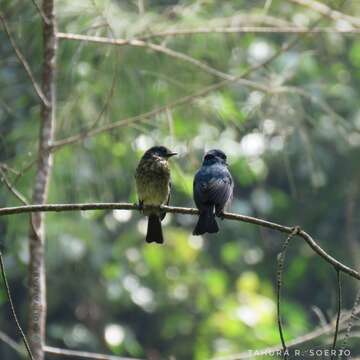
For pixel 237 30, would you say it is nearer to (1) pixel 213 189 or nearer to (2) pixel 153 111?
(2) pixel 153 111

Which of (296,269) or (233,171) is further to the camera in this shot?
(296,269)

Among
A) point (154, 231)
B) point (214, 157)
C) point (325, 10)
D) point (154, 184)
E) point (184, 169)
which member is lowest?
point (154, 231)

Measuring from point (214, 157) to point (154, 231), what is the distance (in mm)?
603

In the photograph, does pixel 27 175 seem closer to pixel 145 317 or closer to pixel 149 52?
pixel 149 52

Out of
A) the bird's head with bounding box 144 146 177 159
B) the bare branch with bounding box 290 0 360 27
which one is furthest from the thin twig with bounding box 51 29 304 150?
the bare branch with bounding box 290 0 360 27

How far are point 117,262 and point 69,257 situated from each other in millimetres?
1692

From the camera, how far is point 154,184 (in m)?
5.65

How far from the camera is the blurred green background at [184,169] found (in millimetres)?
5719

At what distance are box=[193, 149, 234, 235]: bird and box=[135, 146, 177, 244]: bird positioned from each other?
251 mm

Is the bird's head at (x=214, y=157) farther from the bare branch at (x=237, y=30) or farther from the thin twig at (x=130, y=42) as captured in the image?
the bare branch at (x=237, y=30)

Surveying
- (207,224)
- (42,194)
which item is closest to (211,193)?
(207,224)

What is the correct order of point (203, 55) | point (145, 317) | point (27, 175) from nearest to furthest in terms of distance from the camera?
point (27, 175) < point (203, 55) < point (145, 317)

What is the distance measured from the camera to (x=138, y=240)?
35.4ft

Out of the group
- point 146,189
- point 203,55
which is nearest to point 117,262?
point 203,55
